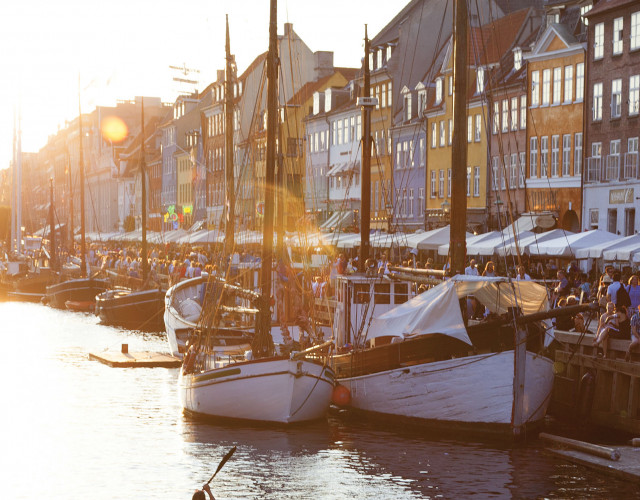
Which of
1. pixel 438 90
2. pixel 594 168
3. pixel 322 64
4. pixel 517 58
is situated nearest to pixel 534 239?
pixel 594 168

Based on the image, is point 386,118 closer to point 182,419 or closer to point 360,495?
point 182,419

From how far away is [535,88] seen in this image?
67.2m

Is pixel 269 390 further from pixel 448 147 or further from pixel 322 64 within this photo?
pixel 322 64

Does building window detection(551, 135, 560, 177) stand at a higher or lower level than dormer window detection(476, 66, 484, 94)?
lower

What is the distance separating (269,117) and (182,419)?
7413 mm

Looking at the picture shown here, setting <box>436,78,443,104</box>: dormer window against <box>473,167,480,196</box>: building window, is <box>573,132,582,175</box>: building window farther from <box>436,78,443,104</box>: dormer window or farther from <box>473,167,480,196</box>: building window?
<box>436,78,443,104</box>: dormer window

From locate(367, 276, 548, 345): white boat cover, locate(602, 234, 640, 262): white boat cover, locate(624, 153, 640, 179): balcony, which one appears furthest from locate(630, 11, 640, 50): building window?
locate(367, 276, 548, 345): white boat cover

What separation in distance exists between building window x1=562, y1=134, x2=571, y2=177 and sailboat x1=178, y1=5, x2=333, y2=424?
35347 millimetres

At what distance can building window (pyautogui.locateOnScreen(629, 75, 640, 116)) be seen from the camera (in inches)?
2281

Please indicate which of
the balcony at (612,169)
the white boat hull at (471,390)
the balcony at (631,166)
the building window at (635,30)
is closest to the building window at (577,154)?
the balcony at (612,169)

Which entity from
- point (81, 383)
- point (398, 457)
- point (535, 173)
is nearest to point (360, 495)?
point (398, 457)

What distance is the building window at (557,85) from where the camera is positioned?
65.1 metres

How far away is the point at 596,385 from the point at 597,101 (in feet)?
117

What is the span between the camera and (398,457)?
2484 cm
